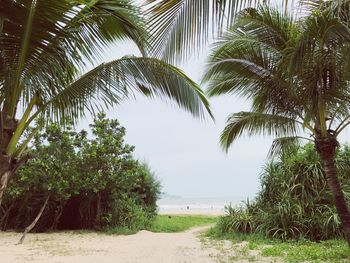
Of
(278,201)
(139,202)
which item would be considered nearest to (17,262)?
(278,201)

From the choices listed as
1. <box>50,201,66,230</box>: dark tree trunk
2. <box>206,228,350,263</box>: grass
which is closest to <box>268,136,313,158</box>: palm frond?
<box>206,228,350,263</box>: grass

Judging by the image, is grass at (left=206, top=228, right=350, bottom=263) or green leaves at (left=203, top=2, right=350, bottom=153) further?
grass at (left=206, top=228, right=350, bottom=263)

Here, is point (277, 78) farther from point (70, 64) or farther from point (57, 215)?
point (57, 215)

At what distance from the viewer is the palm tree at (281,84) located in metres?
5.47

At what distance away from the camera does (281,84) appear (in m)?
6.57

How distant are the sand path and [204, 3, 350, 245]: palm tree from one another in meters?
3.31

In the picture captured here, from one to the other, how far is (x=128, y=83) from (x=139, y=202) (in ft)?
47.0

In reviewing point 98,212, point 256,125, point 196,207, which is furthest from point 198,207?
point 256,125

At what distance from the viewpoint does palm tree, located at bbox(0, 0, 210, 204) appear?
323 cm

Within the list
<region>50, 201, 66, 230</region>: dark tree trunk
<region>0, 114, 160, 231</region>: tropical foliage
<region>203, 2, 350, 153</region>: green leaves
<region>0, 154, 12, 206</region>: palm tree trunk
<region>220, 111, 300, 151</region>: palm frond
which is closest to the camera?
<region>0, 154, 12, 206</region>: palm tree trunk

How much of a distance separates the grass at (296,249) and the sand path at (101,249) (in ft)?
3.99

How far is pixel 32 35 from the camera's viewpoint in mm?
3289

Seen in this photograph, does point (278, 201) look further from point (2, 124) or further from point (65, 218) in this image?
point (2, 124)

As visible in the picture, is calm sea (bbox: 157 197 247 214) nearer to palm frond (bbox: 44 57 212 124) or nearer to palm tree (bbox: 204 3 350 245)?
palm tree (bbox: 204 3 350 245)
